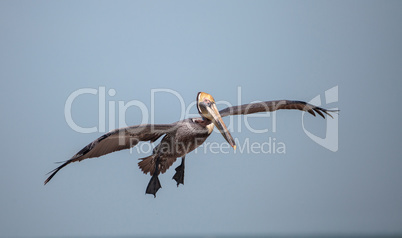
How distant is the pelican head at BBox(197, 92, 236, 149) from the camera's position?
30.2 feet

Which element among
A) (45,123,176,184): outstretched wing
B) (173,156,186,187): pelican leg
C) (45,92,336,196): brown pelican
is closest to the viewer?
(45,123,176,184): outstretched wing

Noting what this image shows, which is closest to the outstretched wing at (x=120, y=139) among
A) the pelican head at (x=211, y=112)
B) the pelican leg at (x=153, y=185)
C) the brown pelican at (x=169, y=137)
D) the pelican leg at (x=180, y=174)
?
the brown pelican at (x=169, y=137)

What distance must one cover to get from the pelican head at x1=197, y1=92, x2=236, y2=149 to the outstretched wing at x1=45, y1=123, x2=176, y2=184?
58 centimetres

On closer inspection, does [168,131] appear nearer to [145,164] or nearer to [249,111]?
[145,164]

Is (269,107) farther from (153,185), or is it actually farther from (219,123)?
(153,185)

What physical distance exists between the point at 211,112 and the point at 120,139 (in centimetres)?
164

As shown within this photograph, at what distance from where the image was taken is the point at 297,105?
10531 millimetres

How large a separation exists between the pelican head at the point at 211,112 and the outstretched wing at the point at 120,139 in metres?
0.58

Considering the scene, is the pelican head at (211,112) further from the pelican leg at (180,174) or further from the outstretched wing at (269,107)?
the pelican leg at (180,174)

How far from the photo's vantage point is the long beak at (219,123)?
916cm

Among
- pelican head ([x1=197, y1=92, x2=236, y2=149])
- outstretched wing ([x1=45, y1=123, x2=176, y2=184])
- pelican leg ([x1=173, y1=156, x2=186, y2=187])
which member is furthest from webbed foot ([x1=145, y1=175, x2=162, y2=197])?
pelican head ([x1=197, y1=92, x2=236, y2=149])

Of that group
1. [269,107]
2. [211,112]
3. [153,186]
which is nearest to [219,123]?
[211,112]

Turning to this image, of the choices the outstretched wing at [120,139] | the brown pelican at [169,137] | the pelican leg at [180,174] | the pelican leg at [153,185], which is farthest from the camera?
the pelican leg at [180,174]

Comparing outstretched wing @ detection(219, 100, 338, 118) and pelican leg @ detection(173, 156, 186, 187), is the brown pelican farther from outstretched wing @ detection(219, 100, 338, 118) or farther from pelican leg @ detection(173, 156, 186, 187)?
pelican leg @ detection(173, 156, 186, 187)
